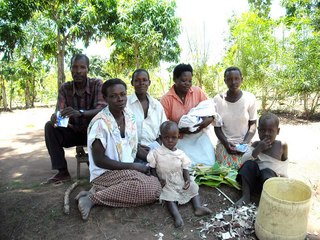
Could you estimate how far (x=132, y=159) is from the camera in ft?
9.59

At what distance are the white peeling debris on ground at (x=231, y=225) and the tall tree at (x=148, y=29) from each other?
9.52 meters

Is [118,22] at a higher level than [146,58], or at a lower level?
higher

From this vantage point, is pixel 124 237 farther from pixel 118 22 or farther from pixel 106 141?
pixel 118 22

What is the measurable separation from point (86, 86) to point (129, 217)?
1.59 meters

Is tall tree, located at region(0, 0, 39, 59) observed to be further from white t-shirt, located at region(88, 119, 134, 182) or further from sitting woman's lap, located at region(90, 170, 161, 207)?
sitting woman's lap, located at region(90, 170, 161, 207)

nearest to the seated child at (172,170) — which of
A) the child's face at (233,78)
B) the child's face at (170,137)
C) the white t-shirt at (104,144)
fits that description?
the child's face at (170,137)

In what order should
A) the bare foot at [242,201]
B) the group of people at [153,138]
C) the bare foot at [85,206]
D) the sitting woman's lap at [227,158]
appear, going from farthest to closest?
the sitting woman's lap at [227,158]
the bare foot at [242,201]
the group of people at [153,138]
the bare foot at [85,206]

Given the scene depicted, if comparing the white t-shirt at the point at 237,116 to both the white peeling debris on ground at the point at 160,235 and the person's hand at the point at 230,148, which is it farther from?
the white peeling debris on ground at the point at 160,235

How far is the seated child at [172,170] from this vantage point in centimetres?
274

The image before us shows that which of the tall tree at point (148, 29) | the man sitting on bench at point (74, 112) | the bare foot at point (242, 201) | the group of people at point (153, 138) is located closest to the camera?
the group of people at point (153, 138)

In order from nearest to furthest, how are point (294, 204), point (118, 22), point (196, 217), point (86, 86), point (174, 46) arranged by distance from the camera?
point (294, 204) < point (196, 217) < point (86, 86) < point (118, 22) < point (174, 46)

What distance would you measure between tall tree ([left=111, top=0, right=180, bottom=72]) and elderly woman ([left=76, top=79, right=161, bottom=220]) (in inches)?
351

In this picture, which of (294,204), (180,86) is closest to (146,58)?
Answer: (180,86)

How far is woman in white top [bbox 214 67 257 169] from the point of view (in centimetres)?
359
